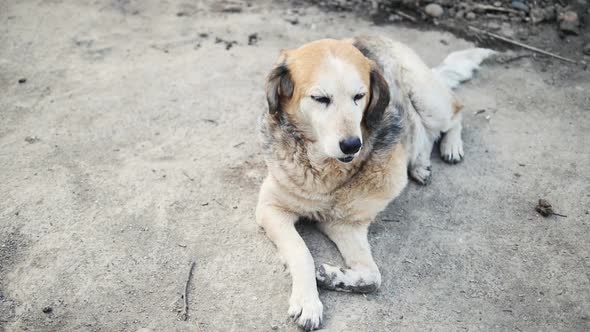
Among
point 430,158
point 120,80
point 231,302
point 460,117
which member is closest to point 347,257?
point 231,302

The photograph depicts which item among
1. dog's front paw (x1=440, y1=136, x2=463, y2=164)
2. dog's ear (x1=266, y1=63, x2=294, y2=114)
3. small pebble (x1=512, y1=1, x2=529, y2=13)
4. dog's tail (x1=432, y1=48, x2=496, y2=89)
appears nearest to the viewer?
dog's ear (x1=266, y1=63, x2=294, y2=114)

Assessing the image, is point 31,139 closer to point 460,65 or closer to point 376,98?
point 376,98

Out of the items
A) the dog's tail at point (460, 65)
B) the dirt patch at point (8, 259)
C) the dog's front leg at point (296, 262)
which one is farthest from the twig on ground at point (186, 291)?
the dog's tail at point (460, 65)

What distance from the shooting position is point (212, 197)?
13.4ft

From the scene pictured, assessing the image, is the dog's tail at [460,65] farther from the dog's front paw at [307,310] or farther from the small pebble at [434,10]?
the dog's front paw at [307,310]

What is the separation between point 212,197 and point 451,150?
7.31 feet

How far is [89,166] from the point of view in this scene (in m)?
4.31

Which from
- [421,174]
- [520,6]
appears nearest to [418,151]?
[421,174]

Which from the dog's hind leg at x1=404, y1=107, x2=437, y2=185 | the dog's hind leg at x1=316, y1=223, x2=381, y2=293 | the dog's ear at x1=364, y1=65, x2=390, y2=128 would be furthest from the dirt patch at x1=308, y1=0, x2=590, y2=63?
the dog's hind leg at x1=316, y1=223, x2=381, y2=293

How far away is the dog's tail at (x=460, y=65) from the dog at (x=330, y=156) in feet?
5.22

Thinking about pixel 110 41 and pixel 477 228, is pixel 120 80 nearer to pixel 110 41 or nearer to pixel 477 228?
pixel 110 41

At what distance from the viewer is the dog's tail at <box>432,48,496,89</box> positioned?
562 centimetres

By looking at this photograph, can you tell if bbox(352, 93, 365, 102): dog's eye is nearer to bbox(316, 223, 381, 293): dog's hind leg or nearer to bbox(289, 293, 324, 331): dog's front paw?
bbox(316, 223, 381, 293): dog's hind leg

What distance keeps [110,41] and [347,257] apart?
4158mm
